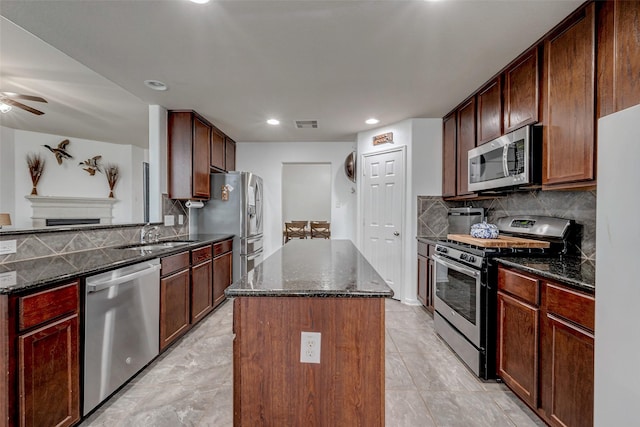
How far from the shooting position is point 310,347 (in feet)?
3.95

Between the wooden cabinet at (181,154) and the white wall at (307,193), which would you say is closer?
the wooden cabinet at (181,154)

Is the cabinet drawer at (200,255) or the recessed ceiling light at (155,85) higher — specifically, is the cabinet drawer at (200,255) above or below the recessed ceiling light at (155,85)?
below

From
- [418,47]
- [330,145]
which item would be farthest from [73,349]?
[330,145]

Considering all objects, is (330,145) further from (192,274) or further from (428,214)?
(192,274)

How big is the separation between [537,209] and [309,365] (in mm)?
2336

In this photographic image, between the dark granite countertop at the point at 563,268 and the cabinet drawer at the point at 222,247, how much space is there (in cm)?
276

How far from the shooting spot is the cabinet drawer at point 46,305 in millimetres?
1332

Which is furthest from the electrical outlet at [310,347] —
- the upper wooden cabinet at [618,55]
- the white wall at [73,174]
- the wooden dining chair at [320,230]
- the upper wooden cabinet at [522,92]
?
the wooden dining chair at [320,230]

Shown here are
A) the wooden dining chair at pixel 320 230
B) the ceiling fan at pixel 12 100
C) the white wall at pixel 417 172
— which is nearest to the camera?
the ceiling fan at pixel 12 100

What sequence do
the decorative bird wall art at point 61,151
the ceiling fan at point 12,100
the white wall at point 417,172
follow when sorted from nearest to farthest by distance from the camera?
the ceiling fan at point 12,100 → the decorative bird wall art at point 61,151 → the white wall at point 417,172

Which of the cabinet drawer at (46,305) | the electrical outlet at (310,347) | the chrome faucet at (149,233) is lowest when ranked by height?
the electrical outlet at (310,347)

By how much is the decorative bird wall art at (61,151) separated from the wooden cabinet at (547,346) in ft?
12.4

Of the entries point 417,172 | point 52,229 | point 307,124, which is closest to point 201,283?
point 52,229

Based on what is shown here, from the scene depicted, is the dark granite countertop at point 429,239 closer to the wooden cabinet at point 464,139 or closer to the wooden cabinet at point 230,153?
the wooden cabinet at point 464,139
